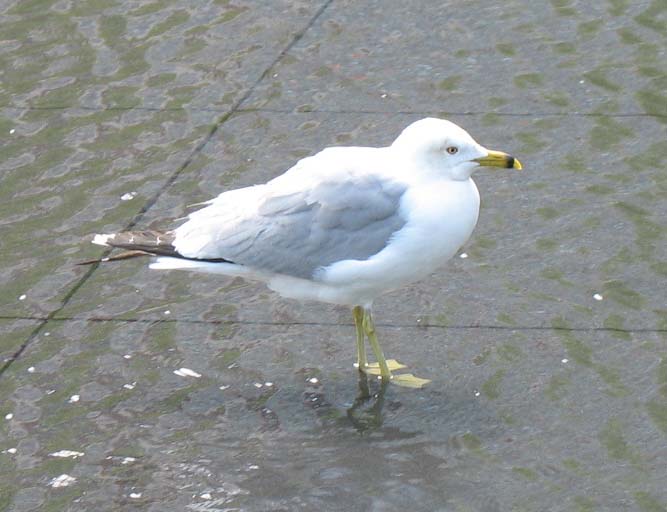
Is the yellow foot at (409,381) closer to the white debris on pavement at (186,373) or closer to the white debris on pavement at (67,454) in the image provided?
the white debris on pavement at (186,373)

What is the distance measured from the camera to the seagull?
5.18m

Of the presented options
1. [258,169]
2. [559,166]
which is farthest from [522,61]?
[258,169]

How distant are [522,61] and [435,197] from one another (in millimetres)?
3201

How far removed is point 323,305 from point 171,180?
4.71 ft

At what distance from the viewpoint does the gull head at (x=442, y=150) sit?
519cm

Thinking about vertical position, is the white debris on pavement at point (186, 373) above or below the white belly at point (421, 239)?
below

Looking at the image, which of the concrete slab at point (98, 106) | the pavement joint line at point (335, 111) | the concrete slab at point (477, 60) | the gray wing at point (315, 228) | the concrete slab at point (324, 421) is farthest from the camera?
the concrete slab at point (477, 60)

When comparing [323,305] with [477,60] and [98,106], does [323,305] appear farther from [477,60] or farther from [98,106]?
[477,60]

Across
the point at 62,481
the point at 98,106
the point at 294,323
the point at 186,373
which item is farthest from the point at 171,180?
the point at 62,481

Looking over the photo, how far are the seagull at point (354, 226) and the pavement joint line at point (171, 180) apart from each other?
27.5 inches

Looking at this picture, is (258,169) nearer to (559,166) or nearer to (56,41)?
(559,166)

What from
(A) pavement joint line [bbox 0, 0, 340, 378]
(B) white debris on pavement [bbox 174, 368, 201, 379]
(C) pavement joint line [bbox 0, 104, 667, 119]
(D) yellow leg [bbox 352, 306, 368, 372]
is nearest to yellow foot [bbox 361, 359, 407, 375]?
(D) yellow leg [bbox 352, 306, 368, 372]

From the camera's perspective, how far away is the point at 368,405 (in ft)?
17.8

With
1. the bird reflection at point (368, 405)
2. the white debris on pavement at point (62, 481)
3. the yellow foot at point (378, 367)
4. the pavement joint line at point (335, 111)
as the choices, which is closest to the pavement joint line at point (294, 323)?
the yellow foot at point (378, 367)
